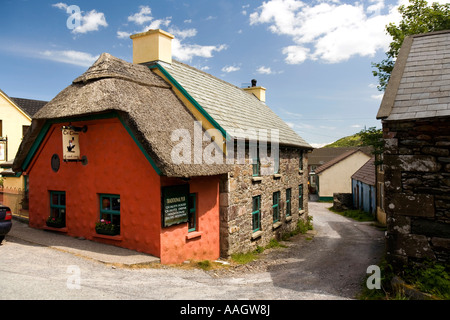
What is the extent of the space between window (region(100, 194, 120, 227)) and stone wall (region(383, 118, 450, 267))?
23.8 feet

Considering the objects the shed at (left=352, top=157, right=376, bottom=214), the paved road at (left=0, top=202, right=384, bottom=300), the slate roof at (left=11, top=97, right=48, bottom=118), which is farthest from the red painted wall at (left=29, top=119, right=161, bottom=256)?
the slate roof at (left=11, top=97, right=48, bottom=118)

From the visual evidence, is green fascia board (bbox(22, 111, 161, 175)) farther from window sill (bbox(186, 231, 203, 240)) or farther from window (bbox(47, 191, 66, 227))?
window sill (bbox(186, 231, 203, 240))

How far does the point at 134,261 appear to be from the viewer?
26.5 feet

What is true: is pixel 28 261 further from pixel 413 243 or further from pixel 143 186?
pixel 413 243

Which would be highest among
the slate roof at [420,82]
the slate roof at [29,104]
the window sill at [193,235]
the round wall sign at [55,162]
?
the slate roof at [29,104]

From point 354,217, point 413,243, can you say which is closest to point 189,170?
point 413,243

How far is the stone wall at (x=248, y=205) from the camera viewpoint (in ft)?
35.5

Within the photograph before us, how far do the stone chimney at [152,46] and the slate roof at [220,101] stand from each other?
0.44 meters

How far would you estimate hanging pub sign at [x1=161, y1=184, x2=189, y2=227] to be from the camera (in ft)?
28.1

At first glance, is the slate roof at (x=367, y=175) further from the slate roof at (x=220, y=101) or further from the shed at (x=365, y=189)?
the slate roof at (x=220, y=101)

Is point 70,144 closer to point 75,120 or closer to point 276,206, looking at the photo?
point 75,120

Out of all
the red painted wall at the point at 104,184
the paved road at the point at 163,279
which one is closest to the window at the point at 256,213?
the paved road at the point at 163,279
